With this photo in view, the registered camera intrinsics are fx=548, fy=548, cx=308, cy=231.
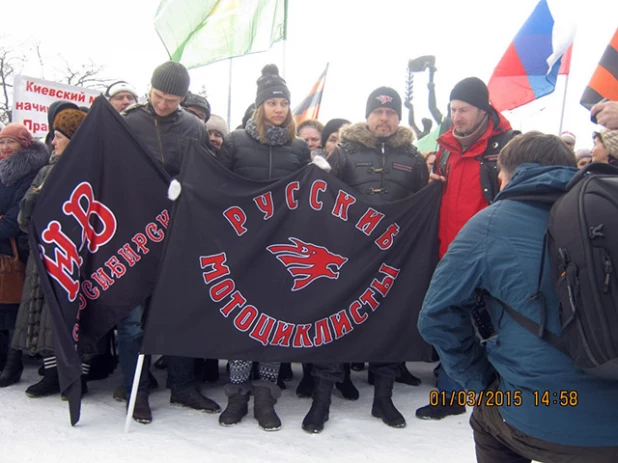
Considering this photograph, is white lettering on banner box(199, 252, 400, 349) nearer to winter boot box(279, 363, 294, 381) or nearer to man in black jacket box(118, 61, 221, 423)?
man in black jacket box(118, 61, 221, 423)

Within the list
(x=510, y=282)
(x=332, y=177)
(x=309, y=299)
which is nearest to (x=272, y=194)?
(x=332, y=177)

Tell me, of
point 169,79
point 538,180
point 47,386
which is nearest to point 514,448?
point 538,180

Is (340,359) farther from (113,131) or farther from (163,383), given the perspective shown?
(113,131)

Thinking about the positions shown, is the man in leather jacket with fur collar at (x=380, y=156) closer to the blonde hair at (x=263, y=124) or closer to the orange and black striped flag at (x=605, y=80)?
the blonde hair at (x=263, y=124)

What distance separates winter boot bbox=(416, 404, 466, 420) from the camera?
3.76 metres

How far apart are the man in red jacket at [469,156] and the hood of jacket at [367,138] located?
0.27 meters

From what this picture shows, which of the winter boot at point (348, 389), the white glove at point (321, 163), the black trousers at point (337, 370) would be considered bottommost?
the winter boot at point (348, 389)

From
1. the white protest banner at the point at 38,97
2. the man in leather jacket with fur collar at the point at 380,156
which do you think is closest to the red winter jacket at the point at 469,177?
the man in leather jacket with fur collar at the point at 380,156

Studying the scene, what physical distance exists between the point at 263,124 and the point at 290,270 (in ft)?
3.48

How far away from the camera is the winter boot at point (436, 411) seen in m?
3.76

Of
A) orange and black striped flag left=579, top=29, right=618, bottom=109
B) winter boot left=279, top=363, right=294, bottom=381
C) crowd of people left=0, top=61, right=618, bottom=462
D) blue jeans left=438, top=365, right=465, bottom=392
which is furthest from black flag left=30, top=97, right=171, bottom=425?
orange and black striped flag left=579, top=29, right=618, bottom=109

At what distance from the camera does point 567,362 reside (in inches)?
65.7

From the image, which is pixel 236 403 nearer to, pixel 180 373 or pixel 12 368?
pixel 180 373
